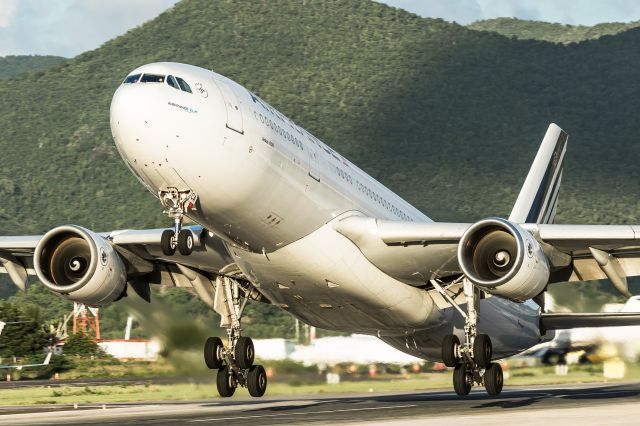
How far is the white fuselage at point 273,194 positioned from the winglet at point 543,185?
23.0ft

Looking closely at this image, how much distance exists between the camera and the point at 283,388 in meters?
36.0

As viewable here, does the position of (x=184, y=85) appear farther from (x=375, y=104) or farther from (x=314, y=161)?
(x=375, y=104)

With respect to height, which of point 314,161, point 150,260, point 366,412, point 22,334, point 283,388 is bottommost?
point 366,412

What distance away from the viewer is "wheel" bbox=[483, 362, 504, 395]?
28.3 metres

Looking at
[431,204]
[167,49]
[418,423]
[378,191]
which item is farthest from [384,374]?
[167,49]

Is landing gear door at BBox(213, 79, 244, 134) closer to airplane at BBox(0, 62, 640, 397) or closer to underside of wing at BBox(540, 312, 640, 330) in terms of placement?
airplane at BBox(0, 62, 640, 397)

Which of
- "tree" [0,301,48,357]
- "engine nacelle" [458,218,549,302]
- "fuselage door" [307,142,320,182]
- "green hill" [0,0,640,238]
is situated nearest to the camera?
"engine nacelle" [458,218,549,302]

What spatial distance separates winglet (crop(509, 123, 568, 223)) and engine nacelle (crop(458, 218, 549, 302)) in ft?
33.9

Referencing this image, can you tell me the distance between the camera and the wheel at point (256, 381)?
1163 inches

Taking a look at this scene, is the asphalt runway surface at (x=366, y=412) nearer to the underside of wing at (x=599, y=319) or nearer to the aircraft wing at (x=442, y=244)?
the underside of wing at (x=599, y=319)

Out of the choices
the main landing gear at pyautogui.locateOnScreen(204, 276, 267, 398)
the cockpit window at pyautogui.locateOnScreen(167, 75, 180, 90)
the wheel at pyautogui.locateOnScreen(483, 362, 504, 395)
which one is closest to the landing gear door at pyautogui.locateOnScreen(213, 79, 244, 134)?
the cockpit window at pyautogui.locateOnScreen(167, 75, 180, 90)

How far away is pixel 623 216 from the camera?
5049 inches

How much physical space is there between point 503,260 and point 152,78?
9.44m

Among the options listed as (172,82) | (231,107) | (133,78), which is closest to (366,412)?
(231,107)
